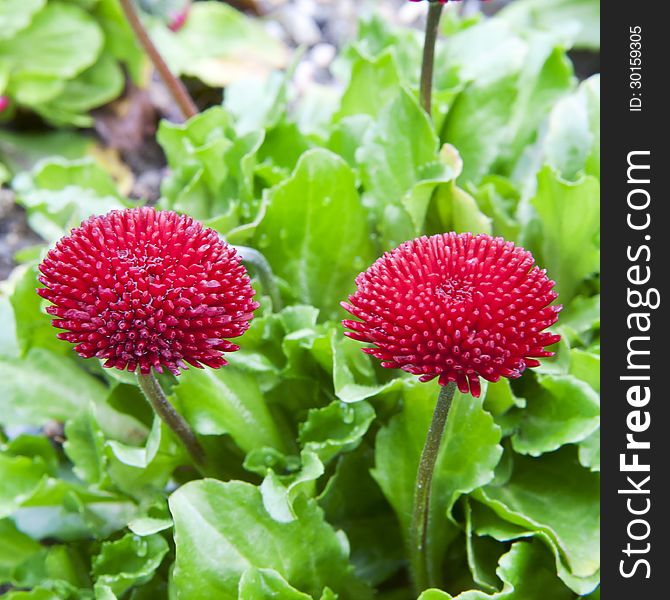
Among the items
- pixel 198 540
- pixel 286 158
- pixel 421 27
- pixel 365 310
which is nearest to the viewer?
pixel 365 310

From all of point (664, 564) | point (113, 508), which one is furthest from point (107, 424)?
point (664, 564)

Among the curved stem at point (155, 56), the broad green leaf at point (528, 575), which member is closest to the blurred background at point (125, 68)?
the curved stem at point (155, 56)

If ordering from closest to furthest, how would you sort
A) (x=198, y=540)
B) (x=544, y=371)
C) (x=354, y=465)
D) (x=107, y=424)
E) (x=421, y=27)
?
(x=198, y=540)
(x=544, y=371)
(x=354, y=465)
(x=107, y=424)
(x=421, y=27)

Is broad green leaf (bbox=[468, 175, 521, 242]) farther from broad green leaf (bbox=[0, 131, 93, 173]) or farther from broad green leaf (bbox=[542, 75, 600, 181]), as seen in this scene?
broad green leaf (bbox=[0, 131, 93, 173])

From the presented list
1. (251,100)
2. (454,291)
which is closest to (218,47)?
(251,100)

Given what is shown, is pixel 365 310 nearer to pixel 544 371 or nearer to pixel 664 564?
pixel 544 371

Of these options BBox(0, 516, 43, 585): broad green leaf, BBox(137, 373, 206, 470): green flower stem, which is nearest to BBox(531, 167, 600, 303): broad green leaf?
Answer: BBox(137, 373, 206, 470): green flower stem
